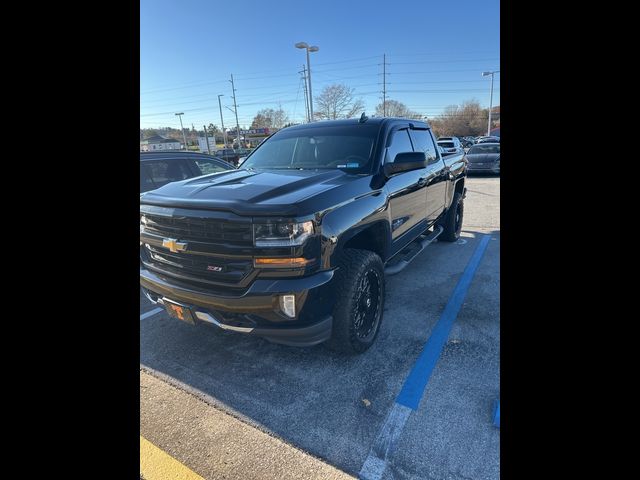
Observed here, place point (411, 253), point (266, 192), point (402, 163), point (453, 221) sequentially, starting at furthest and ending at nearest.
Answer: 1. point (453, 221)
2. point (411, 253)
3. point (402, 163)
4. point (266, 192)

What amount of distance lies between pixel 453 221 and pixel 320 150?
3542 mm

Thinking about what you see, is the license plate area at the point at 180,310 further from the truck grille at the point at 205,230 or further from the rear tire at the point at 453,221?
the rear tire at the point at 453,221

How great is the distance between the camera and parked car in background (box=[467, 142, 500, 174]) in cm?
1669

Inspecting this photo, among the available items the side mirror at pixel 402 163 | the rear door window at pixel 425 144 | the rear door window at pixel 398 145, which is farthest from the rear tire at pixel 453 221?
the side mirror at pixel 402 163

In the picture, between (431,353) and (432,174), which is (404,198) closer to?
(432,174)

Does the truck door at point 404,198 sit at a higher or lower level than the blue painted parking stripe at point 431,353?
higher

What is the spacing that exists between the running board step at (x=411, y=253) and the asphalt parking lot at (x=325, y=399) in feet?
1.68

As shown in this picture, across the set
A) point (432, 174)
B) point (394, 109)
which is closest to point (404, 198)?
point (432, 174)

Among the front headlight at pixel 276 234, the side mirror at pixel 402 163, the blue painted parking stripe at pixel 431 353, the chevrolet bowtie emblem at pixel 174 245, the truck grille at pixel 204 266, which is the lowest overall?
the blue painted parking stripe at pixel 431 353

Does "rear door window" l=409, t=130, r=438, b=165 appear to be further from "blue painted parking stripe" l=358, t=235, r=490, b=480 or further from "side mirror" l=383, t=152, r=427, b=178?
"blue painted parking stripe" l=358, t=235, r=490, b=480

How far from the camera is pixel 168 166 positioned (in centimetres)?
559

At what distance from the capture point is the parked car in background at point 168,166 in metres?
5.30
